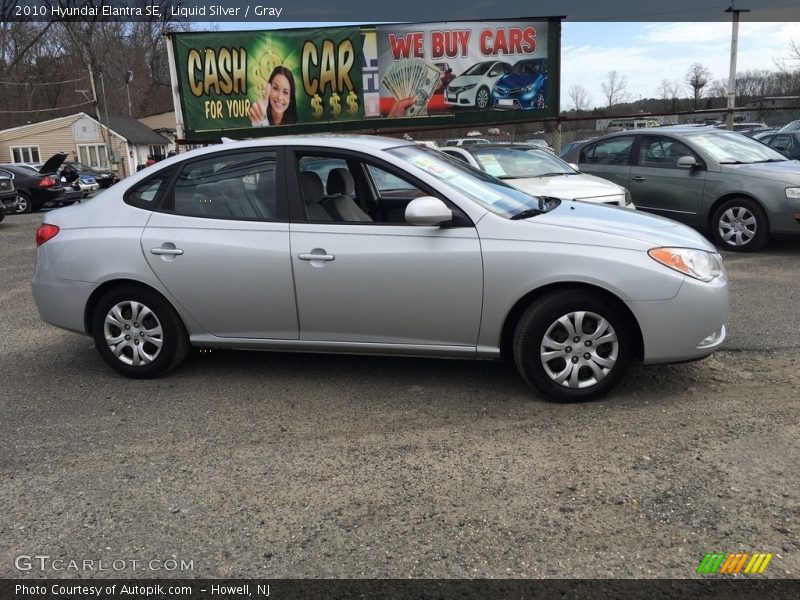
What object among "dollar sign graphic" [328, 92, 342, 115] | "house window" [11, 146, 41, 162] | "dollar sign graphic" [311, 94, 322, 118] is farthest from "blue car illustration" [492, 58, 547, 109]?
"house window" [11, 146, 41, 162]

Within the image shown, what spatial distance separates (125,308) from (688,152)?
7.40 m

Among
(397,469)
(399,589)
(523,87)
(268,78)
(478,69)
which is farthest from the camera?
(523,87)

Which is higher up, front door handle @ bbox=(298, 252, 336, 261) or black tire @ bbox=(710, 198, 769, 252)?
front door handle @ bbox=(298, 252, 336, 261)

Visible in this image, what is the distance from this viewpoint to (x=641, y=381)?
4.26 m

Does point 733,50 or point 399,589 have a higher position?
point 733,50

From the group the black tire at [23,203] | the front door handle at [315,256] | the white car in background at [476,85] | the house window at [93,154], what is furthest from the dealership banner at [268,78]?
the house window at [93,154]

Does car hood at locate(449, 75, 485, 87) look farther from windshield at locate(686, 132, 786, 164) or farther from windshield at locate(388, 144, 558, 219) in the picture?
windshield at locate(388, 144, 558, 219)

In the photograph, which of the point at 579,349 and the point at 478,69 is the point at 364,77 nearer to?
the point at 478,69

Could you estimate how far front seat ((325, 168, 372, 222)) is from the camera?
14.3 ft

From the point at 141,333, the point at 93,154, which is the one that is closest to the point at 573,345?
the point at 141,333

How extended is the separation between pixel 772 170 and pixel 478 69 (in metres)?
6.92

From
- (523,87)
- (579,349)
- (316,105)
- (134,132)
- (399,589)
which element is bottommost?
(399,589)

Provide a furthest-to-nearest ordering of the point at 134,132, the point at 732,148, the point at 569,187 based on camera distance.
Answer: the point at 134,132 < the point at 732,148 < the point at 569,187

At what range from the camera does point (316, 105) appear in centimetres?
1341
